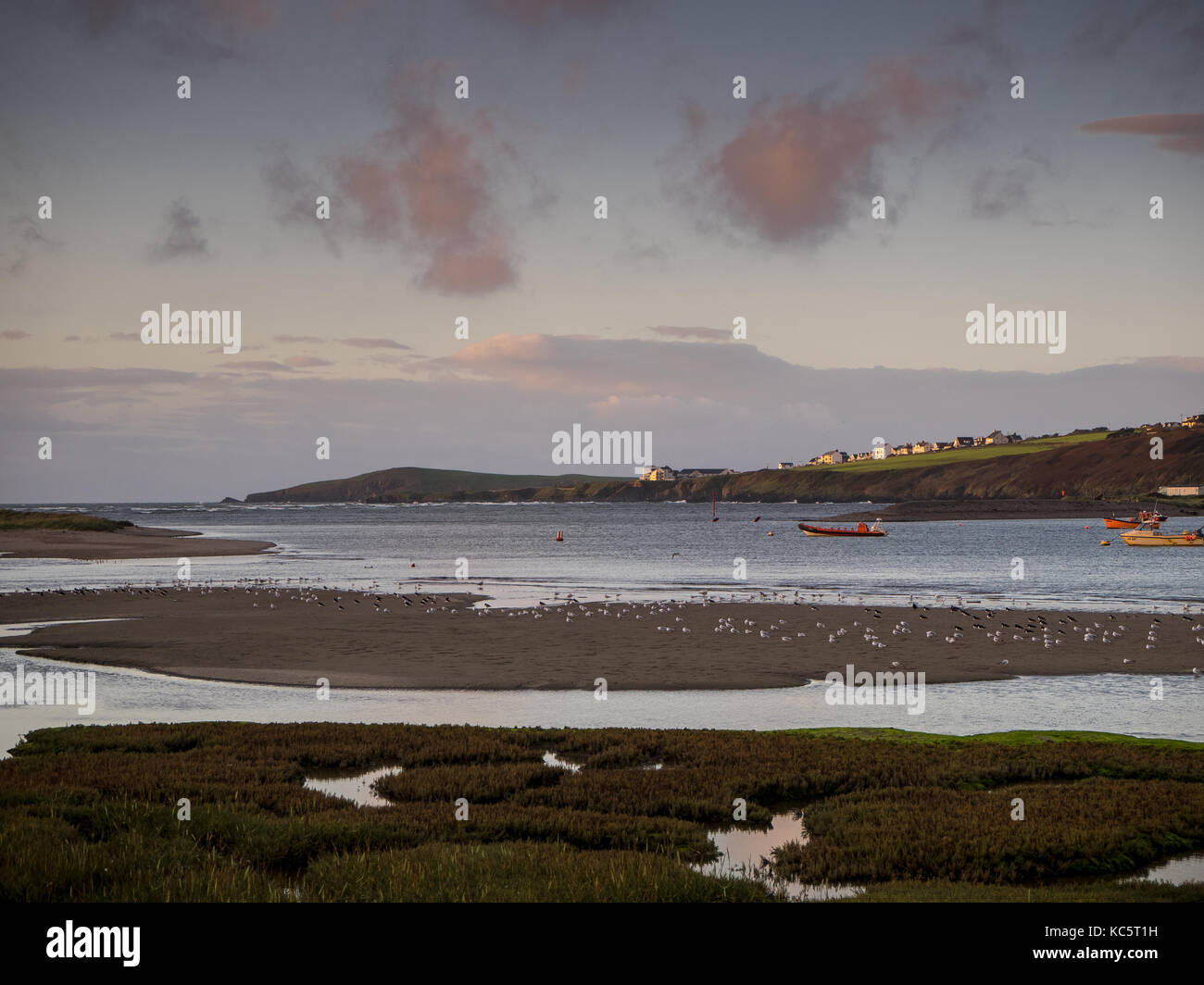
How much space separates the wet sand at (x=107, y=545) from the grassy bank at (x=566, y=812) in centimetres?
7953

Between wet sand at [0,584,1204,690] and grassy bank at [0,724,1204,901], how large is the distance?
903 cm

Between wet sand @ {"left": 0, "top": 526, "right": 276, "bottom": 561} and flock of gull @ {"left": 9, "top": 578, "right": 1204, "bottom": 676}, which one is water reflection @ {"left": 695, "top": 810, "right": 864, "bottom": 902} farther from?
wet sand @ {"left": 0, "top": 526, "right": 276, "bottom": 561}

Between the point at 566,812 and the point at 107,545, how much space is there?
10355cm

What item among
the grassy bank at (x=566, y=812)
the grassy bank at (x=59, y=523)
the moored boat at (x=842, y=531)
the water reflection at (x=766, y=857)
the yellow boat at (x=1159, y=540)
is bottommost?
the water reflection at (x=766, y=857)

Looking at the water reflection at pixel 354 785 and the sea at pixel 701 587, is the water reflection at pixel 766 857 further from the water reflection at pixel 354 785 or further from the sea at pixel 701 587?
the sea at pixel 701 587

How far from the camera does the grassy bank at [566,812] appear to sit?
11766 mm

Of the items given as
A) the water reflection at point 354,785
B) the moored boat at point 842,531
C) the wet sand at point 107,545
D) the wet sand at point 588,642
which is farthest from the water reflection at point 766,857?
the moored boat at point 842,531

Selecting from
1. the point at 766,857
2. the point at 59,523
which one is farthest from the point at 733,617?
the point at 59,523

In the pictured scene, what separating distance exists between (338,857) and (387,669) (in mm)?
19480

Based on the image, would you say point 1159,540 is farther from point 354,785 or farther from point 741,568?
point 354,785

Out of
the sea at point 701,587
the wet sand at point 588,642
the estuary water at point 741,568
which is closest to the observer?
the sea at point 701,587

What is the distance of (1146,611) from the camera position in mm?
44938
